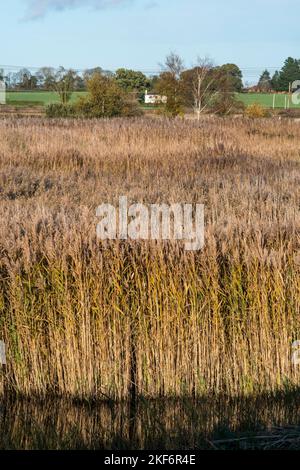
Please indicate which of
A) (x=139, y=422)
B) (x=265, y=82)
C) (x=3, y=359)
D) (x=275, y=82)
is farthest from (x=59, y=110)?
(x=265, y=82)

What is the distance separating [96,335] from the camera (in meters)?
5.86

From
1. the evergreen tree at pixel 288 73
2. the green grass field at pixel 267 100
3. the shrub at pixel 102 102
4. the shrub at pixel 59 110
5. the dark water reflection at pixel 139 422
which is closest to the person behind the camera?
the dark water reflection at pixel 139 422

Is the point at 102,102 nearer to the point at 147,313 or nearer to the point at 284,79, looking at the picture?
the point at 147,313

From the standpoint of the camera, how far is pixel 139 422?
5.52 meters

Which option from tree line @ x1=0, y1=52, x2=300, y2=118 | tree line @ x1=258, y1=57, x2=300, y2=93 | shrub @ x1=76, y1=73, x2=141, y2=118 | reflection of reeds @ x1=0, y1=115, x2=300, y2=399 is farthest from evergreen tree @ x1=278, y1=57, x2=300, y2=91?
reflection of reeds @ x1=0, y1=115, x2=300, y2=399

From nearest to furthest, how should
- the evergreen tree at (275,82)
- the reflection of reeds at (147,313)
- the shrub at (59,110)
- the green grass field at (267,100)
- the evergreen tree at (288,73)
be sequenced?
1. the reflection of reeds at (147,313)
2. the shrub at (59,110)
3. the green grass field at (267,100)
4. the evergreen tree at (288,73)
5. the evergreen tree at (275,82)

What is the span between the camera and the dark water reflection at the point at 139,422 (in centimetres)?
512

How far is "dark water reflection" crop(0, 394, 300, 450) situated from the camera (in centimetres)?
512

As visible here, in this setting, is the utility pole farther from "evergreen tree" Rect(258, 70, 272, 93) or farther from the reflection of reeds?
"evergreen tree" Rect(258, 70, 272, 93)

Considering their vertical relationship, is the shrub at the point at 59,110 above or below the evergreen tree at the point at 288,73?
below

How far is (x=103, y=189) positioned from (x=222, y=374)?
6405mm

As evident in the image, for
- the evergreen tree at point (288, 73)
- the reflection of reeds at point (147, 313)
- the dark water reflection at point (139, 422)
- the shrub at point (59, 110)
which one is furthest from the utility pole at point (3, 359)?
the evergreen tree at point (288, 73)

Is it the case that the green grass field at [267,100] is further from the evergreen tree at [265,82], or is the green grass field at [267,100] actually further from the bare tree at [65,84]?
the bare tree at [65,84]

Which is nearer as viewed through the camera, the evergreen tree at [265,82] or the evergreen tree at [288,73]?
the evergreen tree at [288,73]
